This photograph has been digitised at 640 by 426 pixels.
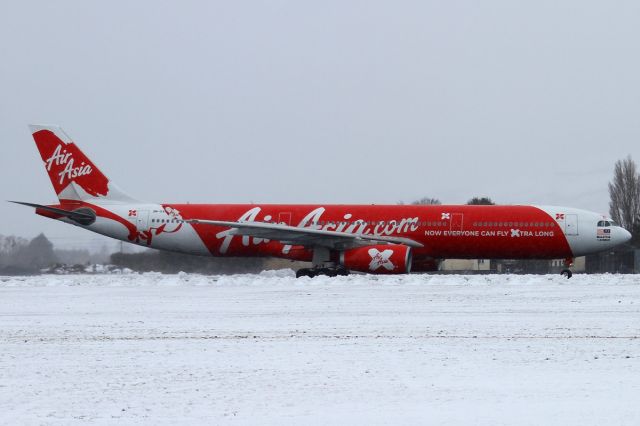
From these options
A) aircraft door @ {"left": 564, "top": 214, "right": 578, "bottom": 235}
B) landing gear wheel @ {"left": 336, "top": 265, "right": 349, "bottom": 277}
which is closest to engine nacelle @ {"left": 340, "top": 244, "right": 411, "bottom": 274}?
landing gear wheel @ {"left": 336, "top": 265, "right": 349, "bottom": 277}

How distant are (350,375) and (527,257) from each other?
83.4 feet

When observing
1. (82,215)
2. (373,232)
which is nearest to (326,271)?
(373,232)

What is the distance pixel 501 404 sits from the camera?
23.4 ft

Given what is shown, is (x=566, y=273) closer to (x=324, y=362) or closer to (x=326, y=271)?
(x=326, y=271)

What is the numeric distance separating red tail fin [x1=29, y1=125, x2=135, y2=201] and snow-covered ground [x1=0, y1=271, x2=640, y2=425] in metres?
17.8

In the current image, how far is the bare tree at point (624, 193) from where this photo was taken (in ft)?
243

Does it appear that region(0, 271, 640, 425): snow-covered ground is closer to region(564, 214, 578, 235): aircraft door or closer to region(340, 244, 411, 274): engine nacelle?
region(340, 244, 411, 274): engine nacelle

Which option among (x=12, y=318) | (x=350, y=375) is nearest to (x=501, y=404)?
(x=350, y=375)

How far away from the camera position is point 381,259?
30406 millimetres

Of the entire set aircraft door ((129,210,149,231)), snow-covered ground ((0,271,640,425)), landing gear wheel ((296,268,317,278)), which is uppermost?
aircraft door ((129,210,149,231))

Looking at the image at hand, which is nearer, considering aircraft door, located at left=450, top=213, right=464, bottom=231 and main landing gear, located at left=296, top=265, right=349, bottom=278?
aircraft door, located at left=450, top=213, right=464, bottom=231

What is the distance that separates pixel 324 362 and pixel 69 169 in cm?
2921

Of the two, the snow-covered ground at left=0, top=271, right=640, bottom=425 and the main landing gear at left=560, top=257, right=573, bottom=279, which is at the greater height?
the main landing gear at left=560, top=257, right=573, bottom=279

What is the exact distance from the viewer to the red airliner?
31797 mm
